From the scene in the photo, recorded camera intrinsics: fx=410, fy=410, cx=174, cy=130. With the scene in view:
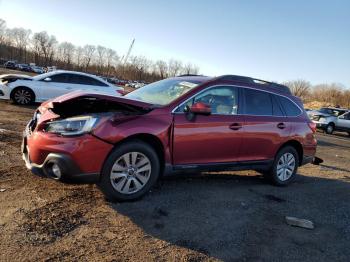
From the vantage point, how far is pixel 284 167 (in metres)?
7.56

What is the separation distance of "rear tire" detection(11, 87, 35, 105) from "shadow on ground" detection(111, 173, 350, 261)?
10644 mm

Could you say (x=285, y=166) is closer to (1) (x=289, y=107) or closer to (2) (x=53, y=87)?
(1) (x=289, y=107)

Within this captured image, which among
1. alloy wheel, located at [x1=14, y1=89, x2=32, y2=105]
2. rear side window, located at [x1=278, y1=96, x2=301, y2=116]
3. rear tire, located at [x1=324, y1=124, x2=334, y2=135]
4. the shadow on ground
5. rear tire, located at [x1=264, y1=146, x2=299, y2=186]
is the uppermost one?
rear side window, located at [x1=278, y1=96, x2=301, y2=116]

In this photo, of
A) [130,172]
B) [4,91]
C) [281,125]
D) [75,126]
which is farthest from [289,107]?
[4,91]

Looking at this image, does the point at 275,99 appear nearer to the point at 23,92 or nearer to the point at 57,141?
the point at 57,141

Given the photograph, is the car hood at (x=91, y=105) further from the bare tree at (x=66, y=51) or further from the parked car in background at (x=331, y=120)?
the bare tree at (x=66, y=51)

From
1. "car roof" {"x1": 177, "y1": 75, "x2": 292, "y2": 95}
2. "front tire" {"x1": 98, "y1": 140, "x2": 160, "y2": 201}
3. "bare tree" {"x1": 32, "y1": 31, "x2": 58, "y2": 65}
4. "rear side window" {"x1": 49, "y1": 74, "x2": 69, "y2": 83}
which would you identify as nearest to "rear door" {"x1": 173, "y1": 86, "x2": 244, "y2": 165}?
"car roof" {"x1": 177, "y1": 75, "x2": 292, "y2": 95}

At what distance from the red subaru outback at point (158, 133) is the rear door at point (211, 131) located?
15mm

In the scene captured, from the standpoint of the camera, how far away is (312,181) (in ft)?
27.4

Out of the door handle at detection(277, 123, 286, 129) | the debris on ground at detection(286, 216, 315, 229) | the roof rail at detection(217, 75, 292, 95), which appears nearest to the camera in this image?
the debris on ground at detection(286, 216, 315, 229)

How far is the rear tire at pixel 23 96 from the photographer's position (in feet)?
51.2

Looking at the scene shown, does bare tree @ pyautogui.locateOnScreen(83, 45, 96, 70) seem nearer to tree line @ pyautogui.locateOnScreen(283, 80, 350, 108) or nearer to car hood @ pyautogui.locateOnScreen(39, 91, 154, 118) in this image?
tree line @ pyautogui.locateOnScreen(283, 80, 350, 108)

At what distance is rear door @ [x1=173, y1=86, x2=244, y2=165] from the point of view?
5.70m

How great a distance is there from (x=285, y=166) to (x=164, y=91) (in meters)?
2.84
